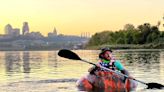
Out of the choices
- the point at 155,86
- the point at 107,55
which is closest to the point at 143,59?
the point at 107,55

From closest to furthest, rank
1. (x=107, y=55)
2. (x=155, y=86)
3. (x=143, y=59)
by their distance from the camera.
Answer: (x=155, y=86) < (x=107, y=55) < (x=143, y=59)

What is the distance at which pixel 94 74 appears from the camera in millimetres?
27875

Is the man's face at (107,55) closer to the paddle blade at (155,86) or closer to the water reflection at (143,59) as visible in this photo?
the paddle blade at (155,86)

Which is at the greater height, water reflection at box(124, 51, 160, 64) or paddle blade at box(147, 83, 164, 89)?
water reflection at box(124, 51, 160, 64)

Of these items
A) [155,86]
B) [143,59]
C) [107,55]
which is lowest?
[155,86]

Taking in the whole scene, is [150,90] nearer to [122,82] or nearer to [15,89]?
[122,82]

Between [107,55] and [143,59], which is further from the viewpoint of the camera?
[143,59]

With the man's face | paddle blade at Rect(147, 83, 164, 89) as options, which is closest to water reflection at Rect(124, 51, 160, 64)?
the man's face

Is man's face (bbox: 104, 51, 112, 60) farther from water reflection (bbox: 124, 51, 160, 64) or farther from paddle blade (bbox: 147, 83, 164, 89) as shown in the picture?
water reflection (bbox: 124, 51, 160, 64)

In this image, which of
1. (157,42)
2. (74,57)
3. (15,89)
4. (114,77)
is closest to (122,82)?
(114,77)

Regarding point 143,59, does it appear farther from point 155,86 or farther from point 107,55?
point 155,86

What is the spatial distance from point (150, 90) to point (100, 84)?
9.28 ft

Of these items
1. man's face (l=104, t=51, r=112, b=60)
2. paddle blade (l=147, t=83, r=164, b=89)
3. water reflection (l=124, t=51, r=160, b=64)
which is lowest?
paddle blade (l=147, t=83, r=164, b=89)

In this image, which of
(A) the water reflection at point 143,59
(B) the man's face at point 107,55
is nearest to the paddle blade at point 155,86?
(B) the man's face at point 107,55
